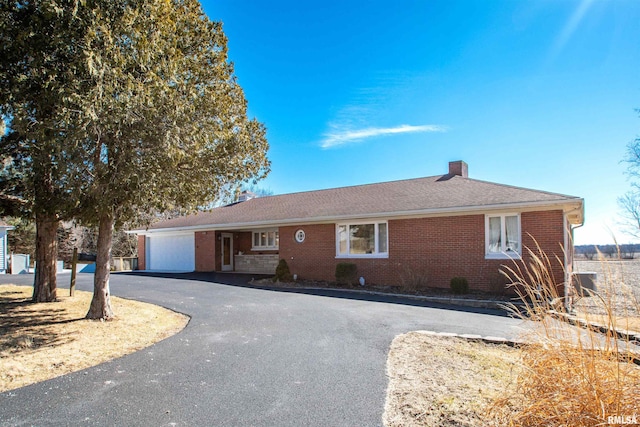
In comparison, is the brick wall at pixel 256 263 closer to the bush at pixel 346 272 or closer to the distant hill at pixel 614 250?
the bush at pixel 346 272

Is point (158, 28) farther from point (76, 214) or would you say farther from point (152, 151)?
point (76, 214)

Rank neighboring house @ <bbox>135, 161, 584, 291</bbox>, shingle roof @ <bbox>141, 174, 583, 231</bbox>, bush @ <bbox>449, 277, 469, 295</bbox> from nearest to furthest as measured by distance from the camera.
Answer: neighboring house @ <bbox>135, 161, 584, 291</bbox>, bush @ <bbox>449, 277, 469, 295</bbox>, shingle roof @ <bbox>141, 174, 583, 231</bbox>

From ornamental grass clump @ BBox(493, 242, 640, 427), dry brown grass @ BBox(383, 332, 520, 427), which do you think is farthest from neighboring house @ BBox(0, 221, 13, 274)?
ornamental grass clump @ BBox(493, 242, 640, 427)

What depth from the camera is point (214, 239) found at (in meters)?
21.0

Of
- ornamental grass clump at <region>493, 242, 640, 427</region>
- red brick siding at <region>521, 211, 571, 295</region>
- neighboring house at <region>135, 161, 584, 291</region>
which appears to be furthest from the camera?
neighboring house at <region>135, 161, 584, 291</region>

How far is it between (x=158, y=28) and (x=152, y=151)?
83.6 inches

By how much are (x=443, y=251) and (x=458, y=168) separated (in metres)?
6.00

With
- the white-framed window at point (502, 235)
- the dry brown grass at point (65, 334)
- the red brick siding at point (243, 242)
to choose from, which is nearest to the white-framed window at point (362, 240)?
the white-framed window at point (502, 235)

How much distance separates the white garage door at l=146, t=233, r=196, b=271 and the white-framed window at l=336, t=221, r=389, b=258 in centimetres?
1026

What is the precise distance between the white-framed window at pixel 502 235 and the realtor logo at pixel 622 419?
1038cm

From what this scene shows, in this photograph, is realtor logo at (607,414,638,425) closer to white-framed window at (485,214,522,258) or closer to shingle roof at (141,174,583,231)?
shingle roof at (141,174,583,231)

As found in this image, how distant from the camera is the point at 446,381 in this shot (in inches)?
178

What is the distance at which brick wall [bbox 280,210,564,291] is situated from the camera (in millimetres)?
11773

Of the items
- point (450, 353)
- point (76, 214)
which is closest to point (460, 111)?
point (450, 353)
